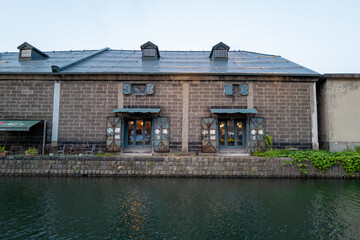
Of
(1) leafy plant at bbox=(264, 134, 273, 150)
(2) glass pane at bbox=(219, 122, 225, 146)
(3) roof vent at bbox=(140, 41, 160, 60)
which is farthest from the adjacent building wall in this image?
(3) roof vent at bbox=(140, 41, 160, 60)

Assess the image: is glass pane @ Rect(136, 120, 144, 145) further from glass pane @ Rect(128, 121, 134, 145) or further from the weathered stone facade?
the weathered stone facade

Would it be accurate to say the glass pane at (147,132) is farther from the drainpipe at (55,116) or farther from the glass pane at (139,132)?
the drainpipe at (55,116)

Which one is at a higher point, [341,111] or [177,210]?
[341,111]

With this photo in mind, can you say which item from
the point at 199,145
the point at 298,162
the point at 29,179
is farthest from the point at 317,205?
the point at 29,179

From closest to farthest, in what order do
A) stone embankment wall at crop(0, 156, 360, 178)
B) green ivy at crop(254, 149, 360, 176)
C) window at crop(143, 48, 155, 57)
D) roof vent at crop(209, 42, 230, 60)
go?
1. green ivy at crop(254, 149, 360, 176)
2. stone embankment wall at crop(0, 156, 360, 178)
3. roof vent at crop(209, 42, 230, 60)
4. window at crop(143, 48, 155, 57)

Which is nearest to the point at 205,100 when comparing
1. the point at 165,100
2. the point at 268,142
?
the point at 165,100

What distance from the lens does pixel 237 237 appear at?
511cm

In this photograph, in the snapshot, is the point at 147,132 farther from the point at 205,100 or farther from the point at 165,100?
the point at 205,100

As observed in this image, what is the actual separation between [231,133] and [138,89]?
664 centimetres

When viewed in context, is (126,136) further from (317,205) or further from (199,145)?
(317,205)

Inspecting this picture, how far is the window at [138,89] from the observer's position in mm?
14528

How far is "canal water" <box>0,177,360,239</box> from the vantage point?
5.30 metres

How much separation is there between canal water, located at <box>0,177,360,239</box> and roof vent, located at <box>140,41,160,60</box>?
1139 centimetres

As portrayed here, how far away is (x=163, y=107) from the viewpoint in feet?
47.2
